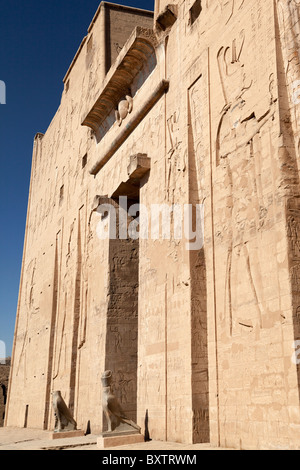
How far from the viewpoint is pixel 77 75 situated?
1567 centimetres

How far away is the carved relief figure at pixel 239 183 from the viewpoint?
5.82 metres

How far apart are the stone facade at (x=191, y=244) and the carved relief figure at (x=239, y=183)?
0.02 m

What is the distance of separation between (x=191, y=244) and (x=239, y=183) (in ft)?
4.15

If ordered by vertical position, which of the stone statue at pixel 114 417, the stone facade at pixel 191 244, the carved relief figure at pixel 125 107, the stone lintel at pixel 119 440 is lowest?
the stone lintel at pixel 119 440

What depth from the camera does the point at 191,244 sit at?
718 centimetres

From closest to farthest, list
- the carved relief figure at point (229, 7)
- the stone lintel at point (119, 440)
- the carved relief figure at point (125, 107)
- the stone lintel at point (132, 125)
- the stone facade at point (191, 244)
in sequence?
1. the stone facade at point (191, 244)
2. the carved relief figure at point (229, 7)
3. the stone lintel at point (119, 440)
4. the stone lintel at point (132, 125)
5. the carved relief figure at point (125, 107)

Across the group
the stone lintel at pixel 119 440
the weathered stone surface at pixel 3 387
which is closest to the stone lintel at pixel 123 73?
the stone lintel at pixel 119 440

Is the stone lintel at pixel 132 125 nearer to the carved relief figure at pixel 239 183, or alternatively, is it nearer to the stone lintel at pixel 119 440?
the carved relief figure at pixel 239 183

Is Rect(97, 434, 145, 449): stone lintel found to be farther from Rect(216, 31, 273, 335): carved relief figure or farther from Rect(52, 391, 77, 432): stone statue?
Rect(52, 391, 77, 432): stone statue

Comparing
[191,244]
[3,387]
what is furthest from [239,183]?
[3,387]

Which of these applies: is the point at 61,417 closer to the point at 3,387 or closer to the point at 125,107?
the point at 125,107

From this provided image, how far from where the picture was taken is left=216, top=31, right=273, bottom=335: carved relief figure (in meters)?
5.82

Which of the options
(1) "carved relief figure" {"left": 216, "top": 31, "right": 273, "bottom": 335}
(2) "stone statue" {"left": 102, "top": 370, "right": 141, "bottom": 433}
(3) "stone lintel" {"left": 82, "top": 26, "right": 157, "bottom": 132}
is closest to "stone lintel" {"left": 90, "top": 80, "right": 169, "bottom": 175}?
(3) "stone lintel" {"left": 82, "top": 26, "right": 157, "bottom": 132}
